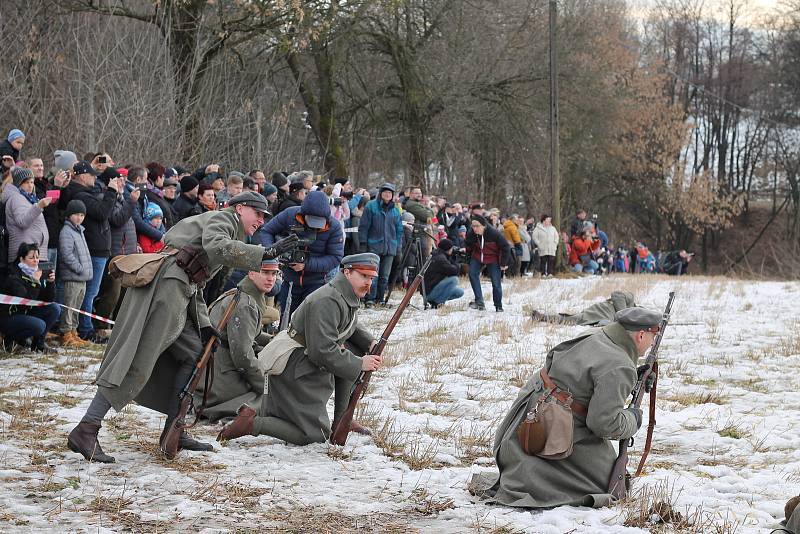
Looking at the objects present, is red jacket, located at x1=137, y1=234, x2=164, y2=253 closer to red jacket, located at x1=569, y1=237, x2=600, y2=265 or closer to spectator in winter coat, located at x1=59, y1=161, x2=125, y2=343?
spectator in winter coat, located at x1=59, y1=161, x2=125, y2=343

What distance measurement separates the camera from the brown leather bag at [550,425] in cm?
572

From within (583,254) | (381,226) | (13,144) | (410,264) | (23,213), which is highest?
(13,144)

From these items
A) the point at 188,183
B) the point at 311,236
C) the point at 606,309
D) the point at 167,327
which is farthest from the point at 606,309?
the point at 188,183

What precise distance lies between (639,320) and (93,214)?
7097 mm

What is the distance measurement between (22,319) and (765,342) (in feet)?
29.5

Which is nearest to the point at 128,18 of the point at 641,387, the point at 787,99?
the point at 641,387

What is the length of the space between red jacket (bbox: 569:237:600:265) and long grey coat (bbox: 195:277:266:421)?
74.5ft

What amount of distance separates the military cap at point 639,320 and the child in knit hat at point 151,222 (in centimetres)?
749

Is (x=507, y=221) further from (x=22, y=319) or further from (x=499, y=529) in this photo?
(x=499, y=529)

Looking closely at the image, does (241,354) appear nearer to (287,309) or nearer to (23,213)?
(287,309)

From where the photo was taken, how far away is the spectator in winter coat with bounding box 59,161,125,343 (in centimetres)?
1114

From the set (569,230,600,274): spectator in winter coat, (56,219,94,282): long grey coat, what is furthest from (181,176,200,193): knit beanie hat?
(569,230,600,274): spectator in winter coat

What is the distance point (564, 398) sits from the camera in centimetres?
581

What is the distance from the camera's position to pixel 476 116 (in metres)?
31.3
